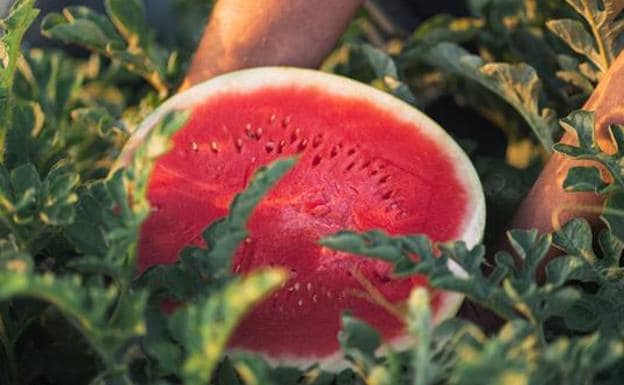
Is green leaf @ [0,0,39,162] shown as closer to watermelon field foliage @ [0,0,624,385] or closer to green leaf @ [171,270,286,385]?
watermelon field foliage @ [0,0,624,385]

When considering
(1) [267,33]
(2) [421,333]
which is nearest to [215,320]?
(2) [421,333]

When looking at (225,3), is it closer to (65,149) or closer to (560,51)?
(65,149)

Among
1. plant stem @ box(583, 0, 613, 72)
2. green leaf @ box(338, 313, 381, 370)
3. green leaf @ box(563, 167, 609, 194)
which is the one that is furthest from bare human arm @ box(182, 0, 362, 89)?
green leaf @ box(338, 313, 381, 370)

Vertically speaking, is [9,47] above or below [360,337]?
above

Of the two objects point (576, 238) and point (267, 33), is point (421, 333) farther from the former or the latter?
point (267, 33)

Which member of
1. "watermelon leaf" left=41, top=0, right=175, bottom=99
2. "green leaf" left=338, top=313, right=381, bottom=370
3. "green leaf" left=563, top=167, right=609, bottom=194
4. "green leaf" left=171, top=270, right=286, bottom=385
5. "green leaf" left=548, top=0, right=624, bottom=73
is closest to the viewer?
"green leaf" left=171, top=270, right=286, bottom=385

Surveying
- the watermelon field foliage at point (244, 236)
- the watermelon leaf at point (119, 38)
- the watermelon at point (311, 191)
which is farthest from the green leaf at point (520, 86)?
the watermelon leaf at point (119, 38)

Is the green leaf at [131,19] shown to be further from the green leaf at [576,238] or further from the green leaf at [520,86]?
the green leaf at [576,238]
